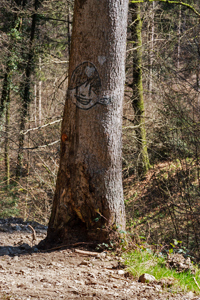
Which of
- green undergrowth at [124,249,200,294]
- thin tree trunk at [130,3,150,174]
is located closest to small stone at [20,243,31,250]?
green undergrowth at [124,249,200,294]

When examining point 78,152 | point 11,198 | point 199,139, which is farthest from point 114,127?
point 11,198

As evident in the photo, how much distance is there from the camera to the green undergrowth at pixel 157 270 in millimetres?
2904

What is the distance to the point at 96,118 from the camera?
3336 millimetres

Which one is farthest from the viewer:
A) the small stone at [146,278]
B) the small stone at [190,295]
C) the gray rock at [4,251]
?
the gray rock at [4,251]

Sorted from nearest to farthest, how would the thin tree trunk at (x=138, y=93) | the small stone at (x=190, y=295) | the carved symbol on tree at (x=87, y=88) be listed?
1. the small stone at (x=190, y=295)
2. the carved symbol on tree at (x=87, y=88)
3. the thin tree trunk at (x=138, y=93)

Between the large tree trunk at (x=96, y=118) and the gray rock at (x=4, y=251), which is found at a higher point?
the large tree trunk at (x=96, y=118)

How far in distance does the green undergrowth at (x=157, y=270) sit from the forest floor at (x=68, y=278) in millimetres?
83

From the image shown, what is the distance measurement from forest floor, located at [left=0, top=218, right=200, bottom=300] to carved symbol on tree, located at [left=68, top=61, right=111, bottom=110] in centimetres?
167

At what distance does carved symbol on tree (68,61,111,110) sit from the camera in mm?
3353

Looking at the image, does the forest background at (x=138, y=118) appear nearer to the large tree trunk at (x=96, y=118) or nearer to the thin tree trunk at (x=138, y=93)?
the thin tree trunk at (x=138, y=93)

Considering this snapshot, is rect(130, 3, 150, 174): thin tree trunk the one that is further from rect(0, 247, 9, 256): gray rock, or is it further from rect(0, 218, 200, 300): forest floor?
rect(0, 218, 200, 300): forest floor

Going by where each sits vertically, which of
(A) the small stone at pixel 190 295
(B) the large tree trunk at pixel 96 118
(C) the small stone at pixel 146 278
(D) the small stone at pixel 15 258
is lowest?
(A) the small stone at pixel 190 295

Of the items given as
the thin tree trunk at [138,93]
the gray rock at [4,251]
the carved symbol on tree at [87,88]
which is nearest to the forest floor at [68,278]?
the gray rock at [4,251]

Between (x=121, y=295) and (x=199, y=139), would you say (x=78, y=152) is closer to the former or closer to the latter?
(x=121, y=295)
